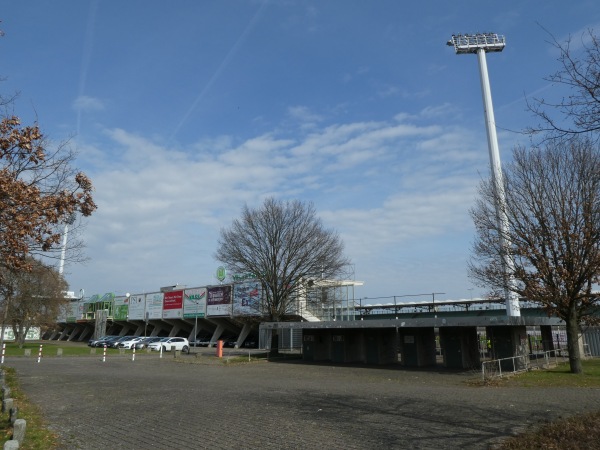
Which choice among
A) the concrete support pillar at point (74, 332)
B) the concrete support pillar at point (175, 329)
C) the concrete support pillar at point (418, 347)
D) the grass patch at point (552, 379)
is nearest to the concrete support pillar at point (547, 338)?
the concrete support pillar at point (418, 347)

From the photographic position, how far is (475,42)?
48156 mm

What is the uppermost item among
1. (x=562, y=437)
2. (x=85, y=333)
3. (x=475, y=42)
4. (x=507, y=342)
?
(x=475, y=42)

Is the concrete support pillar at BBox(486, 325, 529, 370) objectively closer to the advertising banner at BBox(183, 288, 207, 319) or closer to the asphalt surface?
the asphalt surface

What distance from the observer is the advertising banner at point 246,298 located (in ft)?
138

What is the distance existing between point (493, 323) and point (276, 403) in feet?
47.6

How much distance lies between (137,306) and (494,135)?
56.1 m

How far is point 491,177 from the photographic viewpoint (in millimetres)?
25906

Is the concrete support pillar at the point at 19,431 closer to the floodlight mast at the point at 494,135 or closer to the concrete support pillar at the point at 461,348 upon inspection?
the floodlight mast at the point at 494,135

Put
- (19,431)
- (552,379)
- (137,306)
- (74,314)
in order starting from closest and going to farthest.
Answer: (19,431) < (552,379) < (137,306) < (74,314)

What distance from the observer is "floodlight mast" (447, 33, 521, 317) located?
24562mm

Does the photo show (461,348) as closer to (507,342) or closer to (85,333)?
(507,342)

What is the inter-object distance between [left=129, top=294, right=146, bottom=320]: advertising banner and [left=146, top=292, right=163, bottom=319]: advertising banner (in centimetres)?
145

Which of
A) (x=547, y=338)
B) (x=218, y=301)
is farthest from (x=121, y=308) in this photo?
(x=547, y=338)

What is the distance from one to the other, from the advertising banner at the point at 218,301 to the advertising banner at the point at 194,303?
0.95 meters
